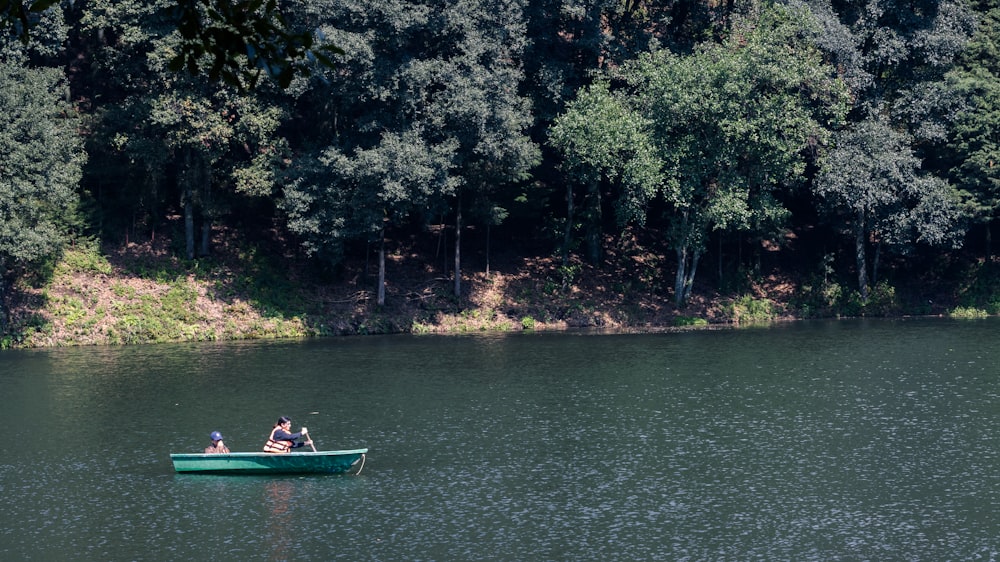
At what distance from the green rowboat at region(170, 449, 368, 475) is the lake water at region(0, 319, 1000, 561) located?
1.26 ft

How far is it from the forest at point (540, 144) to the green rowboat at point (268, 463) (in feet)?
107

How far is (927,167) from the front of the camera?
286 feet

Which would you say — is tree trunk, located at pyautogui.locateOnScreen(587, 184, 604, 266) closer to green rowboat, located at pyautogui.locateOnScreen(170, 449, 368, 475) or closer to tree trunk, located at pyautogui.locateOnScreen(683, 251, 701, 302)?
→ tree trunk, located at pyautogui.locateOnScreen(683, 251, 701, 302)

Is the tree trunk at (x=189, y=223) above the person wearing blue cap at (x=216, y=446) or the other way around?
above

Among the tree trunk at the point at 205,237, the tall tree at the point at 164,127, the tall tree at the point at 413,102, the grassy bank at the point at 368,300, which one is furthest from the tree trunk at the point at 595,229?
the tree trunk at the point at 205,237

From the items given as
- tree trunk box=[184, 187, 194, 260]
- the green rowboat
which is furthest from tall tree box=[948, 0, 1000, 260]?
the green rowboat

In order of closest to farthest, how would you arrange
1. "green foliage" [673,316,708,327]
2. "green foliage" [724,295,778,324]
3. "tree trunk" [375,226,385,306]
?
"tree trunk" [375,226,385,306] < "green foliage" [673,316,708,327] < "green foliage" [724,295,778,324]

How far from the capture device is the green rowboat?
41094 millimetres

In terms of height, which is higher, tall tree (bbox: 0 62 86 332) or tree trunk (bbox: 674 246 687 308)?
tall tree (bbox: 0 62 86 332)

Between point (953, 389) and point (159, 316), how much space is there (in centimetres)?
4770

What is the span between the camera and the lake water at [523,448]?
Result: 3403 centimetres

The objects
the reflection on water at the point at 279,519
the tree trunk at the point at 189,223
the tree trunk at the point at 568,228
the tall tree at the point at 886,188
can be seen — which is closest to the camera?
the reflection on water at the point at 279,519

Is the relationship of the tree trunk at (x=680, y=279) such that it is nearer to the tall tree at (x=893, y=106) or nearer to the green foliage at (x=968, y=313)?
the tall tree at (x=893, y=106)

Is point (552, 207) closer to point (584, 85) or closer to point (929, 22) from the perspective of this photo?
point (584, 85)
